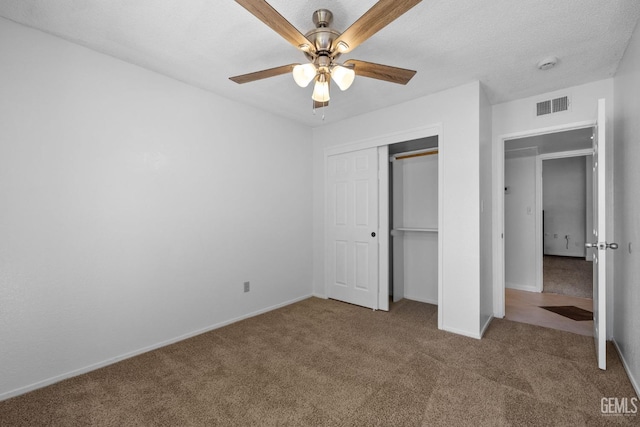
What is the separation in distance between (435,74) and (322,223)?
236 cm

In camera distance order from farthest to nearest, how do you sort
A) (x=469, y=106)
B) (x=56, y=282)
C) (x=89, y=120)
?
(x=469, y=106), (x=89, y=120), (x=56, y=282)

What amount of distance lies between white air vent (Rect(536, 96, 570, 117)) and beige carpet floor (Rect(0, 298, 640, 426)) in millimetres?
2316

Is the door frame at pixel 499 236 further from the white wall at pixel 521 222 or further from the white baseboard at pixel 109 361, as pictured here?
the white baseboard at pixel 109 361

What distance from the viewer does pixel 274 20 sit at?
58.6 inches

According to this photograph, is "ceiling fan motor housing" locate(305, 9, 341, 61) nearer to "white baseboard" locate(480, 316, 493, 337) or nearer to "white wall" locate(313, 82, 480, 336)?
"white wall" locate(313, 82, 480, 336)

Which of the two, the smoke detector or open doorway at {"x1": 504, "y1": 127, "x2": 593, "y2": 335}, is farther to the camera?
open doorway at {"x1": 504, "y1": 127, "x2": 593, "y2": 335}

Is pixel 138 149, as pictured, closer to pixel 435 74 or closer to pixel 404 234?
pixel 435 74

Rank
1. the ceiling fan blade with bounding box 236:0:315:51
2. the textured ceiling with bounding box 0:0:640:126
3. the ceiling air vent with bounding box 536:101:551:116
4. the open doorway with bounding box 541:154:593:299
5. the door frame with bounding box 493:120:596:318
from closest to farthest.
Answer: the ceiling fan blade with bounding box 236:0:315:51 < the textured ceiling with bounding box 0:0:640:126 < the ceiling air vent with bounding box 536:101:551:116 < the door frame with bounding box 493:120:596:318 < the open doorway with bounding box 541:154:593:299

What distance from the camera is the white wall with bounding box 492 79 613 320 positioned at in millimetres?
2859

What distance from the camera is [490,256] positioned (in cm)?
341

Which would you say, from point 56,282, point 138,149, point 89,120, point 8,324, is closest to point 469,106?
point 138,149

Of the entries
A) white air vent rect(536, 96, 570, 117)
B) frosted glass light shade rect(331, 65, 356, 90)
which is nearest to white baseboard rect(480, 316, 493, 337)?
white air vent rect(536, 96, 570, 117)

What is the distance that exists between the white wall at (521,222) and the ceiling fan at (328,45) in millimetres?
3798

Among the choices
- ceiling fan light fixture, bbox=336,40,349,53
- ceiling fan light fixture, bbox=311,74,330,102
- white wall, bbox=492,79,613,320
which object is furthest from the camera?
white wall, bbox=492,79,613,320
